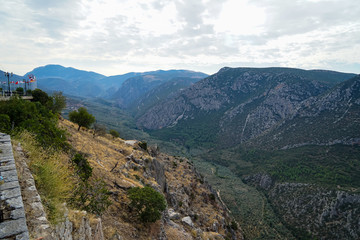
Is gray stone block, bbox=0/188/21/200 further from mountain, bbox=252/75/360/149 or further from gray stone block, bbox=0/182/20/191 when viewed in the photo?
mountain, bbox=252/75/360/149

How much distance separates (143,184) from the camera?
21625 mm

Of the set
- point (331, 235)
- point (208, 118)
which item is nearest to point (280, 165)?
point (331, 235)

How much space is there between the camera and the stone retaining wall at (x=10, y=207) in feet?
11.8

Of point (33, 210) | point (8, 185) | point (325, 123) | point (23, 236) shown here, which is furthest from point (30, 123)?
point (325, 123)

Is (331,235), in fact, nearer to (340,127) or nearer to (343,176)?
(343,176)

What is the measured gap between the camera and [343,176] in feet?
208

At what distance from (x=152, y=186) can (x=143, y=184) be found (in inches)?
45.6

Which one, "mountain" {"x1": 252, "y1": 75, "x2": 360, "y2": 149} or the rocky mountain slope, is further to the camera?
"mountain" {"x1": 252, "y1": 75, "x2": 360, "y2": 149}

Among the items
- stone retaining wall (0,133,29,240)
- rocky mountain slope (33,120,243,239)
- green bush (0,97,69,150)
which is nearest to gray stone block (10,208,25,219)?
stone retaining wall (0,133,29,240)

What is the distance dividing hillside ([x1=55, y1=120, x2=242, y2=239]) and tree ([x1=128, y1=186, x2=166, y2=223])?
57 cm

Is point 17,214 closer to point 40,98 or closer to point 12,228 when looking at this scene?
point 12,228

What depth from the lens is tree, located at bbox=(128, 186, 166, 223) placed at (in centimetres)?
1345

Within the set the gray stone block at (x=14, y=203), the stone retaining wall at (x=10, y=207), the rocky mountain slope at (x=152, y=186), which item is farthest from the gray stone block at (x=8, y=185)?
the rocky mountain slope at (x=152, y=186)

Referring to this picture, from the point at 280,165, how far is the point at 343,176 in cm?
2502
